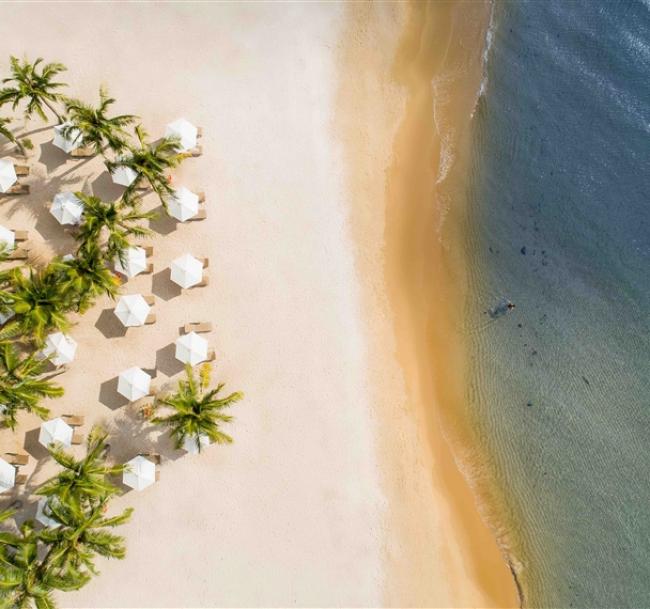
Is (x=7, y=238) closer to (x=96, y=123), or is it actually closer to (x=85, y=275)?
(x=85, y=275)

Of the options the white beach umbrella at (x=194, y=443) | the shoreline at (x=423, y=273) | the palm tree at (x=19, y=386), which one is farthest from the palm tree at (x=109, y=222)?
the shoreline at (x=423, y=273)

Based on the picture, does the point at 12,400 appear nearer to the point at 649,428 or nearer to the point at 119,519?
the point at 119,519

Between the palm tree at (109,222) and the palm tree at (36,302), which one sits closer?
the palm tree at (36,302)

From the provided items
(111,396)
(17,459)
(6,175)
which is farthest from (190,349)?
(6,175)

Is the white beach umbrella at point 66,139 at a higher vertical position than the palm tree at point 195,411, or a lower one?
higher

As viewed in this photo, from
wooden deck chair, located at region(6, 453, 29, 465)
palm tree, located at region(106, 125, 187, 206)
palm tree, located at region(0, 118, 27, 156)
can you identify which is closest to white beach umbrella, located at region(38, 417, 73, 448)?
wooden deck chair, located at region(6, 453, 29, 465)

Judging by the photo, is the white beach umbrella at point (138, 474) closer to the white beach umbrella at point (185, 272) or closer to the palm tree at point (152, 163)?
the white beach umbrella at point (185, 272)
